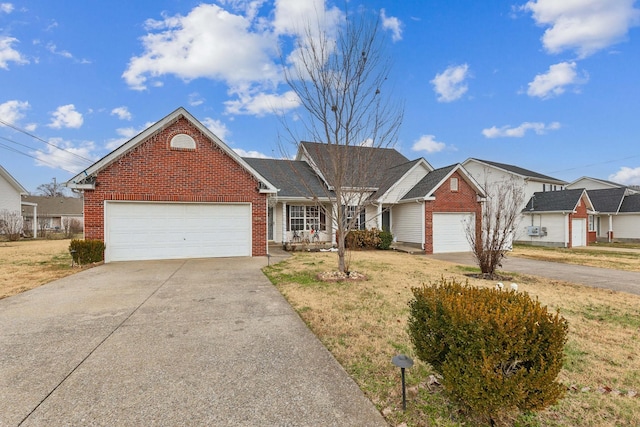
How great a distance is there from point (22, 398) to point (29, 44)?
18.3 meters

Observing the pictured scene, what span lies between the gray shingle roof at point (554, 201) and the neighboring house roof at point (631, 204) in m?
7.35

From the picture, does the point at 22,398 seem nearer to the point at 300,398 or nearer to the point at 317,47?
the point at 300,398

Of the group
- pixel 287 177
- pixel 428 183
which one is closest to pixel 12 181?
pixel 287 177

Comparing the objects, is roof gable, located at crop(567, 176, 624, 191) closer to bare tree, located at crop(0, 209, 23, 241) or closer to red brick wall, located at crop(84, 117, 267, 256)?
red brick wall, located at crop(84, 117, 267, 256)

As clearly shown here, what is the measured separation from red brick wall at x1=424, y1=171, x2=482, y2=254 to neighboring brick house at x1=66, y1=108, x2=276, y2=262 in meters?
8.45

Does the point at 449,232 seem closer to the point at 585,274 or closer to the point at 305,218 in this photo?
the point at 585,274

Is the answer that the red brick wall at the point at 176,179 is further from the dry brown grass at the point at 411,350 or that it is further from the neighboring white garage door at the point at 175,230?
the dry brown grass at the point at 411,350

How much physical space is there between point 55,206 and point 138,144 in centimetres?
4423

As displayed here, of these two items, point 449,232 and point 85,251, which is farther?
point 449,232

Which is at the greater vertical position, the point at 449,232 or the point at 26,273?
the point at 449,232

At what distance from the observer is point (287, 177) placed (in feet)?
60.7

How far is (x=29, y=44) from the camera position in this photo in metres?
14.4

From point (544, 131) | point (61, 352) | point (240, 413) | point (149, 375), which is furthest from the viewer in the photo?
point (544, 131)

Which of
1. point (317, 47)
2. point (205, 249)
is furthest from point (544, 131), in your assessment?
point (205, 249)
